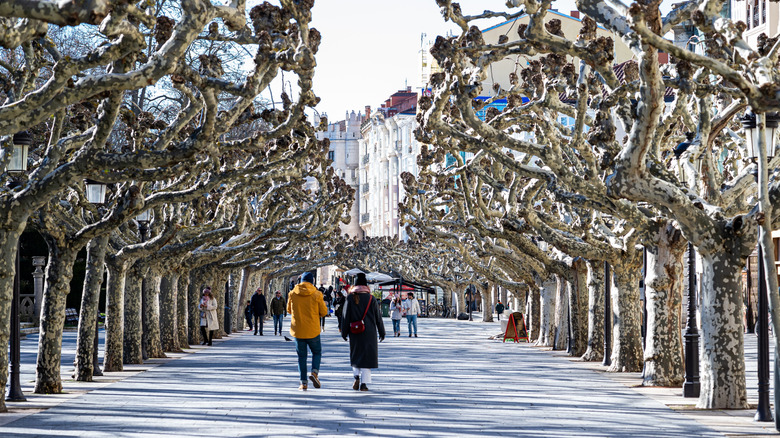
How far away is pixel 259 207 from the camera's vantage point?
35281mm

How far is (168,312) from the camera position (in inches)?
1110

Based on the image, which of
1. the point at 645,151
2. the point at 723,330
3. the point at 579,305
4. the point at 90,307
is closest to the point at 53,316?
the point at 90,307

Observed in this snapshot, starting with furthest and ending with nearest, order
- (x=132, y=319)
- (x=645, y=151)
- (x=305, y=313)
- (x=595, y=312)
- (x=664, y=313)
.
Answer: (x=595, y=312), (x=132, y=319), (x=664, y=313), (x=305, y=313), (x=645, y=151)

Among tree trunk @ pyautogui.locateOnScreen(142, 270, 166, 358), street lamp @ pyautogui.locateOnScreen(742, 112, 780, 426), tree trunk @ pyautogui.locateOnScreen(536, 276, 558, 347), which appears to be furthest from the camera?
tree trunk @ pyautogui.locateOnScreen(536, 276, 558, 347)

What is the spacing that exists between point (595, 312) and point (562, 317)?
6.04 metres

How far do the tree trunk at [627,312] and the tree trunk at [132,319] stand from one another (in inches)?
370

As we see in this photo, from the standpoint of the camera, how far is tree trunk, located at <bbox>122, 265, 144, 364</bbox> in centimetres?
2286

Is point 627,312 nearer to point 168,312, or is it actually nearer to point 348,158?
point 168,312

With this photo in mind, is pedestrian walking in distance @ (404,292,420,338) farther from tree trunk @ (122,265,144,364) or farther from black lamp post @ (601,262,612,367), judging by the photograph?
tree trunk @ (122,265,144,364)

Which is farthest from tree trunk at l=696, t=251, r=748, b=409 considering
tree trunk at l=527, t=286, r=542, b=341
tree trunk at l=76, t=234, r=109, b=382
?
tree trunk at l=527, t=286, r=542, b=341

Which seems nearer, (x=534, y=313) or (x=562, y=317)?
(x=562, y=317)

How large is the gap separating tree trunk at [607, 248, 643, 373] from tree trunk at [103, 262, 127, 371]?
29.3ft

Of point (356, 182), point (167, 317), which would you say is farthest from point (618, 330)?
point (356, 182)

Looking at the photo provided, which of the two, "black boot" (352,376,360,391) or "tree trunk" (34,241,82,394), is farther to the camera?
"black boot" (352,376,360,391)
